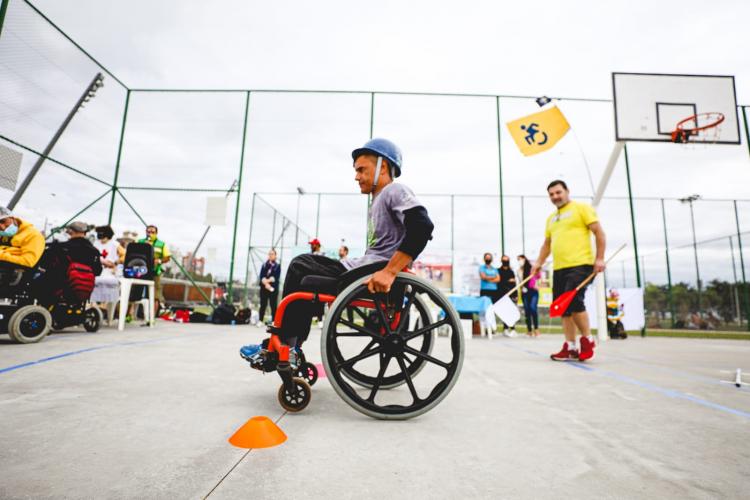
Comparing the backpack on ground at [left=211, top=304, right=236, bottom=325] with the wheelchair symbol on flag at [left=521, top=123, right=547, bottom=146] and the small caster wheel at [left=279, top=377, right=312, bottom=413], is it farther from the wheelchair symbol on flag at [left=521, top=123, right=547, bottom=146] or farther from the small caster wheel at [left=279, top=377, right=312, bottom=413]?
the wheelchair symbol on flag at [left=521, top=123, right=547, bottom=146]

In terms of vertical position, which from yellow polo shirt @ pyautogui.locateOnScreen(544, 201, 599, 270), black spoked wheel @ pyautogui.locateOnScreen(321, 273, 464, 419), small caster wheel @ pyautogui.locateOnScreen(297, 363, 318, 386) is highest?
yellow polo shirt @ pyautogui.locateOnScreen(544, 201, 599, 270)

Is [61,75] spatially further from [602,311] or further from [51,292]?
[602,311]

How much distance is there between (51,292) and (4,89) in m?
3.77

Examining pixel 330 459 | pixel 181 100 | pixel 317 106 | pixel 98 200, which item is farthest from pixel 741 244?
pixel 98 200

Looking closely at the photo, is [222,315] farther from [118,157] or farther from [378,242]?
[378,242]

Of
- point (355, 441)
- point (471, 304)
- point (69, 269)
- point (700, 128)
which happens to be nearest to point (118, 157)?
point (69, 269)

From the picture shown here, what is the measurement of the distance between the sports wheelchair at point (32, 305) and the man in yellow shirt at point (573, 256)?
5266 millimetres

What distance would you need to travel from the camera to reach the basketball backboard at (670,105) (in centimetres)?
800

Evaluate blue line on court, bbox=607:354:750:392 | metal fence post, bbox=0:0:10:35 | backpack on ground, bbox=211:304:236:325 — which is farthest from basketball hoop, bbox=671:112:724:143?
metal fence post, bbox=0:0:10:35

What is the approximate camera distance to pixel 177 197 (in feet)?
30.0

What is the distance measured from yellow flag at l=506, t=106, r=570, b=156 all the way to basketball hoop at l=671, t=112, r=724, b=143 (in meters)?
2.31

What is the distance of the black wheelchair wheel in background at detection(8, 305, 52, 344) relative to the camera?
3.51 metres

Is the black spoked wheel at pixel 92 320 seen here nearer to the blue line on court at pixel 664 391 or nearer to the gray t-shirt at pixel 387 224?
the gray t-shirt at pixel 387 224

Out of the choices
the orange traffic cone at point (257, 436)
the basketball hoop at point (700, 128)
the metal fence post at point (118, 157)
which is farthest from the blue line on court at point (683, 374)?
the metal fence post at point (118, 157)
